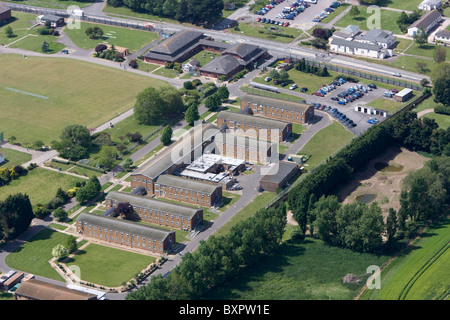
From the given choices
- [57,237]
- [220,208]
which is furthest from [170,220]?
[57,237]

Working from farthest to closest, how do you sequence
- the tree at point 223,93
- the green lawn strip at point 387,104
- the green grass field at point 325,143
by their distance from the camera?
the tree at point 223,93 → the green lawn strip at point 387,104 → the green grass field at point 325,143

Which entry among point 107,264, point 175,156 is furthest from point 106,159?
point 107,264

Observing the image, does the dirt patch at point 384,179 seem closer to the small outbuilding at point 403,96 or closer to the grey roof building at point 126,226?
the small outbuilding at point 403,96

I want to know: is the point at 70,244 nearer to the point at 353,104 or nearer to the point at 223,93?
the point at 223,93

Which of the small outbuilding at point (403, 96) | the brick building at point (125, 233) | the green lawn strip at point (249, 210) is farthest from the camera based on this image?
the small outbuilding at point (403, 96)

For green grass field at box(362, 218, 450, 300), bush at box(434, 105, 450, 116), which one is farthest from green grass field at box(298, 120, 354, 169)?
green grass field at box(362, 218, 450, 300)

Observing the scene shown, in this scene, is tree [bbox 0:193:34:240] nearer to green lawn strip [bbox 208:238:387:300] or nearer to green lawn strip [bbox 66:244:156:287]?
green lawn strip [bbox 66:244:156:287]

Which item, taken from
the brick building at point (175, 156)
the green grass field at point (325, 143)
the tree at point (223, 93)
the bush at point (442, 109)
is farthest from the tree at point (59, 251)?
the bush at point (442, 109)
